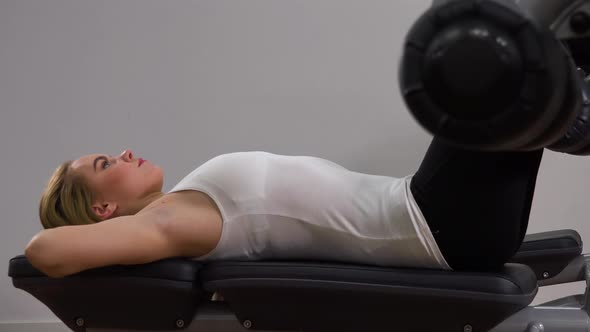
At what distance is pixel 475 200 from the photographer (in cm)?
108

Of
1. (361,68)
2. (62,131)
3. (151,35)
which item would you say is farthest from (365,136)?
(62,131)

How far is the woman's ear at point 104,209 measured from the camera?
133 centimetres

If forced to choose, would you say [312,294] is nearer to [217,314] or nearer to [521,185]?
[217,314]

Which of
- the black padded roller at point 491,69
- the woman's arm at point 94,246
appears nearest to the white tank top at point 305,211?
the woman's arm at point 94,246

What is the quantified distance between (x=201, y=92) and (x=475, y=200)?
126cm

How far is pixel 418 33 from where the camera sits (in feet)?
2.38

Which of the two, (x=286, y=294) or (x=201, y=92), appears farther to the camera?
(x=201, y=92)

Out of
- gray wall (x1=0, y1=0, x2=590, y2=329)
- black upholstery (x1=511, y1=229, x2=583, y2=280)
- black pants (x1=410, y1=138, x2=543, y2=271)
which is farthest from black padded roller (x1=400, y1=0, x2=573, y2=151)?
gray wall (x1=0, y1=0, x2=590, y2=329)

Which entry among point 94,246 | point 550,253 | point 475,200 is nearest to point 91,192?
point 94,246

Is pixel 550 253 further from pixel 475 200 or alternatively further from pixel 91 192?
pixel 91 192

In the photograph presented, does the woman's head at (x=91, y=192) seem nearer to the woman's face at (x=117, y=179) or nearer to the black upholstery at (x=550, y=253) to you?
the woman's face at (x=117, y=179)

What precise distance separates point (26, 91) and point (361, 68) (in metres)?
1.10

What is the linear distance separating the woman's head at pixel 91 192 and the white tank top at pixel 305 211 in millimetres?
159

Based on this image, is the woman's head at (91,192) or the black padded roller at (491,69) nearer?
the black padded roller at (491,69)
